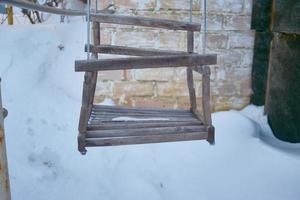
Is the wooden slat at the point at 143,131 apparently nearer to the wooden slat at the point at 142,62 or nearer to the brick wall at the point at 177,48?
the wooden slat at the point at 142,62

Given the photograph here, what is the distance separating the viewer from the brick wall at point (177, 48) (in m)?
2.32

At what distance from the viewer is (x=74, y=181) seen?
208cm

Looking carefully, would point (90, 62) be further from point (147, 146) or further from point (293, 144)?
point (293, 144)

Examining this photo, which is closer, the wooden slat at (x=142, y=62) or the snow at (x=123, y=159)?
the wooden slat at (x=142, y=62)

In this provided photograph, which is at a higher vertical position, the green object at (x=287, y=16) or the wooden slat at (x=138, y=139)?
the green object at (x=287, y=16)

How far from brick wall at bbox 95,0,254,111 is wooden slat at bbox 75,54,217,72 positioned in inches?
44.1

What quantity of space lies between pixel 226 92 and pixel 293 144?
49 cm

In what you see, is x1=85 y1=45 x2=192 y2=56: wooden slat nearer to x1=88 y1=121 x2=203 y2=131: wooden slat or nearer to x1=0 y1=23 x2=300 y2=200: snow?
x1=88 y1=121 x2=203 y2=131: wooden slat

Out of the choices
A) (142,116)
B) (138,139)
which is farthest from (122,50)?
(138,139)

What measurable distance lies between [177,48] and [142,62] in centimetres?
118

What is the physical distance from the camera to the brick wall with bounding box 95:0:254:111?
7.61 ft

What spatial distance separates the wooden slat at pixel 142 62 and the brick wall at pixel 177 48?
1.12 metres

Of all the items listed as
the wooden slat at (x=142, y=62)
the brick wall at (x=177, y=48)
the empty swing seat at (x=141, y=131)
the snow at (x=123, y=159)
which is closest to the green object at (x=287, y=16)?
the brick wall at (x=177, y=48)

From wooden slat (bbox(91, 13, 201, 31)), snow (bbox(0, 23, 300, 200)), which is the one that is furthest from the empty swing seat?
snow (bbox(0, 23, 300, 200))
